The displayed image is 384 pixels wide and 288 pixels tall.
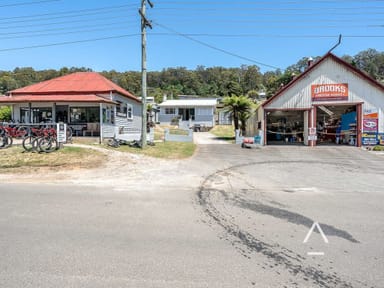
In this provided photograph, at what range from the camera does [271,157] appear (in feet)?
47.5

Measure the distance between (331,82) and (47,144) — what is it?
59.4 ft

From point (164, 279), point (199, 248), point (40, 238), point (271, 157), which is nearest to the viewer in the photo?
point (164, 279)

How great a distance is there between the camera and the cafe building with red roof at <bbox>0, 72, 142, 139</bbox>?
19.1 m

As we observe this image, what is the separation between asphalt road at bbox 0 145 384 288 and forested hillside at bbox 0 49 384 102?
183 feet

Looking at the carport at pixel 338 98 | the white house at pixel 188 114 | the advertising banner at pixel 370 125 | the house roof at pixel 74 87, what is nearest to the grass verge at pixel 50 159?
the house roof at pixel 74 87

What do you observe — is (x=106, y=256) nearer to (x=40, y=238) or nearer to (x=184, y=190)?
(x=40, y=238)

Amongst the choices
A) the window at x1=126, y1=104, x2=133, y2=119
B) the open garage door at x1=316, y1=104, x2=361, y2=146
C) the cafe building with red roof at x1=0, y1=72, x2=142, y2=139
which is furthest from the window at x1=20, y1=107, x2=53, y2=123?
the open garage door at x1=316, y1=104, x2=361, y2=146

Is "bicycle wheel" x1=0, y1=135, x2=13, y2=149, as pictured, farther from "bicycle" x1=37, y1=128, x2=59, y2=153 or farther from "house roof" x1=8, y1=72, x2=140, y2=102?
"house roof" x1=8, y1=72, x2=140, y2=102

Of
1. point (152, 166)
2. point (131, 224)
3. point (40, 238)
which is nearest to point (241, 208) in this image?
point (131, 224)

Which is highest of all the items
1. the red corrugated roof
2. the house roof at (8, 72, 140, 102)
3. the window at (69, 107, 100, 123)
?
the house roof at (8, 72, 140, 102)

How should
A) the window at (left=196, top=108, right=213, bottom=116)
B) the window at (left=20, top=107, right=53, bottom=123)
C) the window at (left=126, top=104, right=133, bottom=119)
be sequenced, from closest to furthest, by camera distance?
the window at (left=20, top=107, right=53, bottom=123) → the window at (left=126, top=104, right=133, bottom=119) → the window at (left=196, top=108, right=213, bottom=116)

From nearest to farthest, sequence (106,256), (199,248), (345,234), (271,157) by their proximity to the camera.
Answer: (106,256) → (199,248) → (345,234) → (271,157)

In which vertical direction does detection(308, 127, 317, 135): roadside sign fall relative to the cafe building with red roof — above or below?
below

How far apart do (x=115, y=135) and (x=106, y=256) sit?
17.7 m
